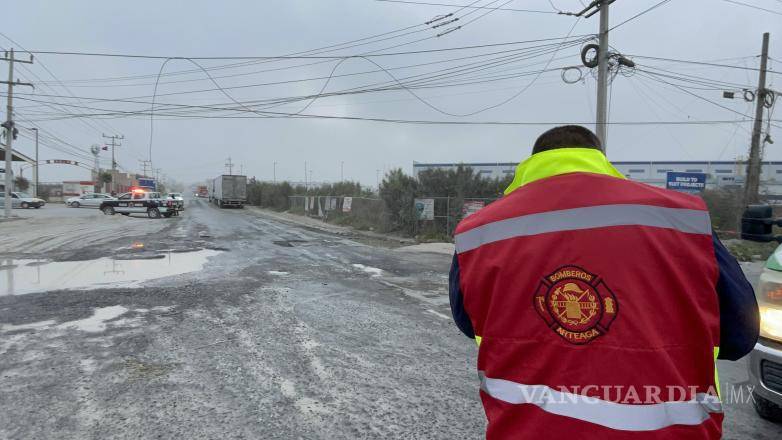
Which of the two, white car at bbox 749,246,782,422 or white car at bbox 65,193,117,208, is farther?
white car at bbox 65,193,117,208

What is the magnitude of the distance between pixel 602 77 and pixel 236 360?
15.4m

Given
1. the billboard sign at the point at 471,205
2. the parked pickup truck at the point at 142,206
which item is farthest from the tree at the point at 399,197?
the parked pickup truck at the point at 142,206

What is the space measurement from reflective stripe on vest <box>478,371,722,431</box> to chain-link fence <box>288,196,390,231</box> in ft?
74.9

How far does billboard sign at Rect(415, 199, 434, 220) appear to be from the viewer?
21683mm

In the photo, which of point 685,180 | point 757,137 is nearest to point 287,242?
point 685,180

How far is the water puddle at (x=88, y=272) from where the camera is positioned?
8945 millimetres

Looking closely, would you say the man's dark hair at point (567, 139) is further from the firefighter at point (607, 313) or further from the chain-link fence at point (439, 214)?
the chain-link fence at point (439, 214)

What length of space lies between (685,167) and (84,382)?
72.0 meters

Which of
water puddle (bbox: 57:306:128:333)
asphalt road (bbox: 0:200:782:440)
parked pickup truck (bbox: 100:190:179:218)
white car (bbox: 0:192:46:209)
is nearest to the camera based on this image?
asphalt road (bbox: 0:200:782:440)

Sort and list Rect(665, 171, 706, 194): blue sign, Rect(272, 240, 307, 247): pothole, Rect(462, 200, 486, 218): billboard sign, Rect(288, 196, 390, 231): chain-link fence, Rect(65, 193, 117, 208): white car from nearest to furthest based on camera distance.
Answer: Rect(272, 240, 307, 247): pothole
Rect(665, 171, 706, 194): blue sign
Rect(462, 200, 486, 218): billboard sign
Rect(288, 196, 390, 231): chain-link fence
Rect(65, 193, 117, 208): white car

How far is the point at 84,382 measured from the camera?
14.1 feet

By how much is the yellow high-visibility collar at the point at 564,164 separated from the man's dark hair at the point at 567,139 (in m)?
0.08

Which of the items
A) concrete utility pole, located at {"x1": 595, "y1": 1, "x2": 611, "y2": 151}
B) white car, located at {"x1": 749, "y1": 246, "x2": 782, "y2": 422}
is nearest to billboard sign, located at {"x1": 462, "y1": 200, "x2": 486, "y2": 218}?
concrete utility pole, located at {"x1": 595, "y1": 1, "x2": 611, "y2": 151}

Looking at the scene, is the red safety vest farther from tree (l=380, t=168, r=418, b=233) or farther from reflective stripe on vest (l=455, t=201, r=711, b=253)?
tree (l=380, t=168, r=418, b=233)
